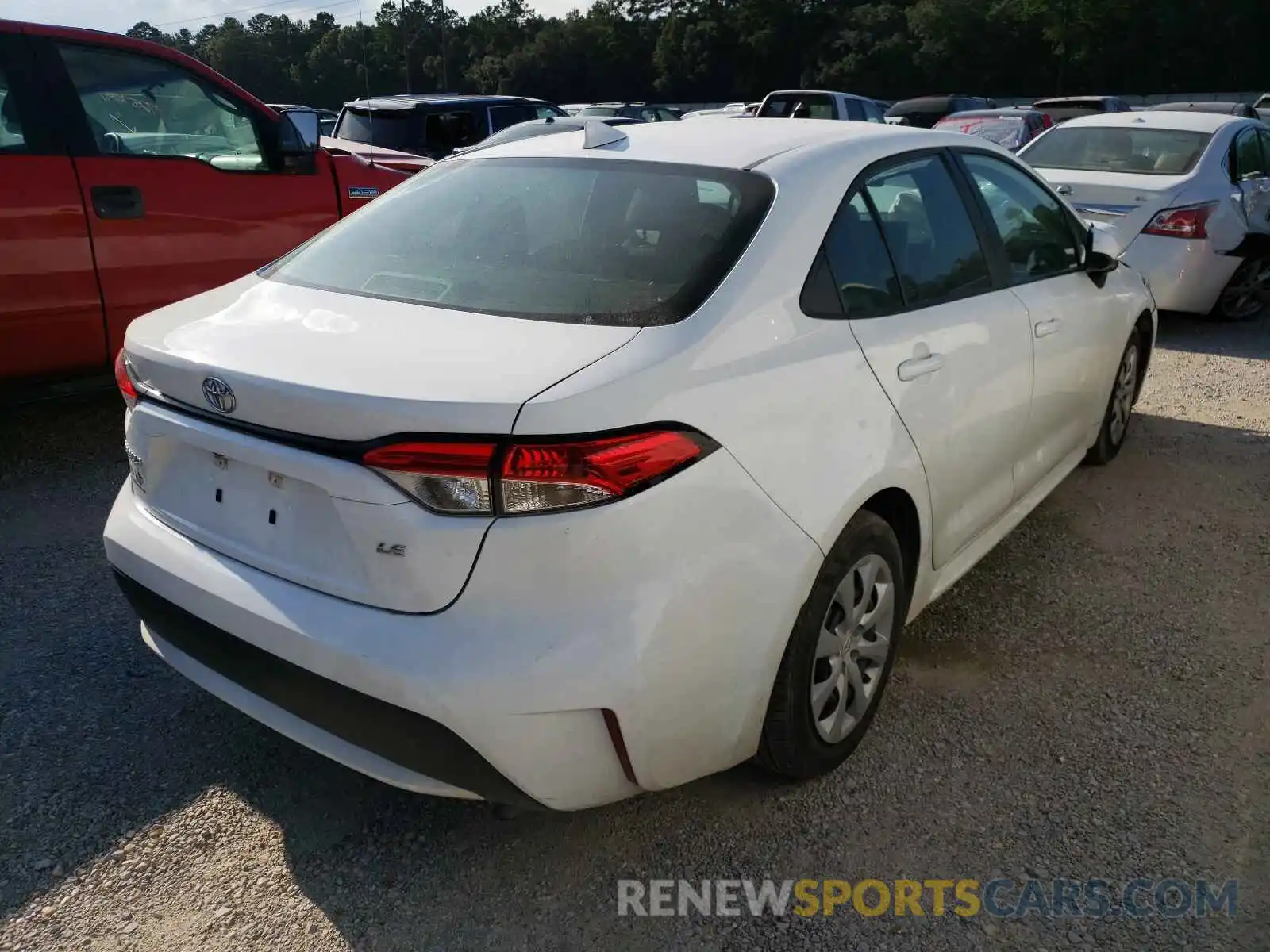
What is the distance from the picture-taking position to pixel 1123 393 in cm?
477

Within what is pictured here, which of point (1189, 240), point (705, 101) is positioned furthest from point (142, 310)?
point (705, 101)

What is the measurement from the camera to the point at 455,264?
8.38ft

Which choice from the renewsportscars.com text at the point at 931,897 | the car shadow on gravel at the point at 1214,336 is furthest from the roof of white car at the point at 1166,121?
the renewsportscars.com text at the point at 931,897

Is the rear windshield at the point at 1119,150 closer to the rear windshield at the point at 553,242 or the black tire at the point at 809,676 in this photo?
the rear windshield at the point at 553,242

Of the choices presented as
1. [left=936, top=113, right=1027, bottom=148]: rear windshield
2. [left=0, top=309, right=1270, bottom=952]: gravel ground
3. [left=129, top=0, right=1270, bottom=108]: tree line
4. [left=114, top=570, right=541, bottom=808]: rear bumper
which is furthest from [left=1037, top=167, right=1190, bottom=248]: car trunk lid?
[left=129, top=0, right=1270, bottom=108]: tree line

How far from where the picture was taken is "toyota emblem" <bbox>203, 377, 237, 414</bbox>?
211 centimetres

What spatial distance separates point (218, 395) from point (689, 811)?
145 cm

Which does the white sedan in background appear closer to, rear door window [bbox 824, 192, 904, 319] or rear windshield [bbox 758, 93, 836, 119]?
rear door window [bbox 824, 192, 904, 319]

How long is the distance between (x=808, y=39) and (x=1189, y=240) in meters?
59.9

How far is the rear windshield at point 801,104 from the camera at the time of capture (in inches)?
666

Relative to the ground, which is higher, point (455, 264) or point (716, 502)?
point (455, 264)

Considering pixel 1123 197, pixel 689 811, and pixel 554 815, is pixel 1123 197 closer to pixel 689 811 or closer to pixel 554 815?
pixel 689 811

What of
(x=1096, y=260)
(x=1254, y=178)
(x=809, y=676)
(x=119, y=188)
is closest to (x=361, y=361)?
(x=809, y=676)

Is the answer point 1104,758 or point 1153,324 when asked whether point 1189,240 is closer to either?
point 1153,324
